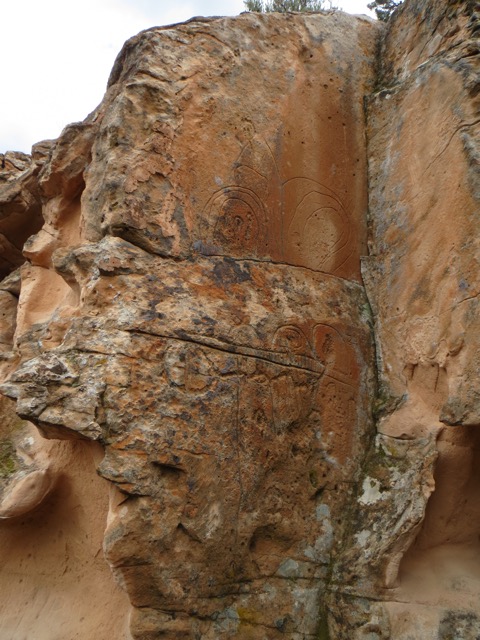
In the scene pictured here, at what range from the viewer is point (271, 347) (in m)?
3.71

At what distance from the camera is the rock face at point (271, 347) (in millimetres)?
3221

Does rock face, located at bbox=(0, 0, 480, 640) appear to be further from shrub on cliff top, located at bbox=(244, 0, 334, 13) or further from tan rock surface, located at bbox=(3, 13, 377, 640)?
shrub on cliff top, located at bbox=(244, 0, 334, 13)

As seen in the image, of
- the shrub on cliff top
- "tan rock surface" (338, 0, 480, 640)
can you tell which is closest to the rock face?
"tan rock surface" (338, 0, 480, 640)

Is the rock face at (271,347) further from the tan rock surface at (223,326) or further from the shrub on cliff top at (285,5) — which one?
the shrub on cliff top at (285,5)

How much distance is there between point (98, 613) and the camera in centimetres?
376

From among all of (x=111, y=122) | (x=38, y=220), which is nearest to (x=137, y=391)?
(x=111, y=122)

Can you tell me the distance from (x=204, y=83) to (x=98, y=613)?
131 inches

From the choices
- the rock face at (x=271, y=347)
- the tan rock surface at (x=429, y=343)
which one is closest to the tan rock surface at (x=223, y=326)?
the rock face at (x=271, y=347)

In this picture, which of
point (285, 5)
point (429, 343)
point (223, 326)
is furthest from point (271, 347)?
point (285, 5)

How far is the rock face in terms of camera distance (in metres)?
3.22

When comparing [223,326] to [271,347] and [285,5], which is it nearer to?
[271,347]

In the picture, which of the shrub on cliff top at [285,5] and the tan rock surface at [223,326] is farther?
the shrub on cliff top at [285,5]

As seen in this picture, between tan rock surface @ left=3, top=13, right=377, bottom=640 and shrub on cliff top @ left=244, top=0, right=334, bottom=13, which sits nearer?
tan rock surface @ left=3, top=13, right=377, bottom=640

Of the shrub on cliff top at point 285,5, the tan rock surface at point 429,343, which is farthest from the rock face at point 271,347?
the shrub on cliff top at point 285,5
